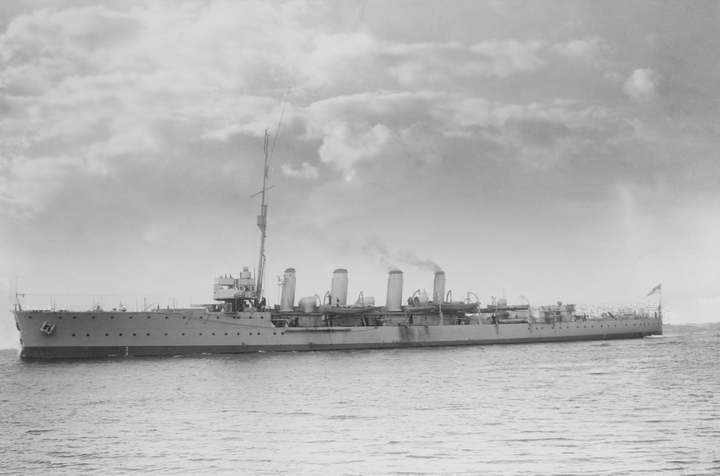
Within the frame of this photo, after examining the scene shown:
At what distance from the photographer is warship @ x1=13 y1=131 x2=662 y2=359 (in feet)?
130

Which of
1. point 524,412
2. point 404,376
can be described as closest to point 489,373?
point 404,376

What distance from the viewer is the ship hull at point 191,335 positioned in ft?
129

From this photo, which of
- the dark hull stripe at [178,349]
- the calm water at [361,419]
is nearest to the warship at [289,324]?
the dark hull stripe at [178,349]

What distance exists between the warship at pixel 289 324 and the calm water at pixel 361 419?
14.1ft

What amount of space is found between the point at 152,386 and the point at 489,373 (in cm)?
1673

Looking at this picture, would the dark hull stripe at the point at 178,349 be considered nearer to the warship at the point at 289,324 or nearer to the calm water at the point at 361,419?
the warship at the point at 289,324

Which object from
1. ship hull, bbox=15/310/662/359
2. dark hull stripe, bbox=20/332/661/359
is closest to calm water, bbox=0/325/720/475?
dark hull stripe, bbox=20/332/661/359

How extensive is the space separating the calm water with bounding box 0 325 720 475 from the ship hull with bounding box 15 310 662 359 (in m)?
3.94

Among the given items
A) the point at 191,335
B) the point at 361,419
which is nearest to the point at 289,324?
the point at 191,335

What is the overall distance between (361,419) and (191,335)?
82.4 ft

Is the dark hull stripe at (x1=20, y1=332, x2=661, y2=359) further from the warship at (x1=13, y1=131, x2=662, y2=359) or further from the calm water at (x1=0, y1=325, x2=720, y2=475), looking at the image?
the calm water at (x1=0, y1=325, x2=720, y2=475)

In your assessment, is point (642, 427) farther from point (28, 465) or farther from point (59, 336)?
point (59, 336)

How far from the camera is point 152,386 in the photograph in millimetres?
27703

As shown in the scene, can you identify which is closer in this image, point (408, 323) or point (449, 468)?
point (449, 468)
